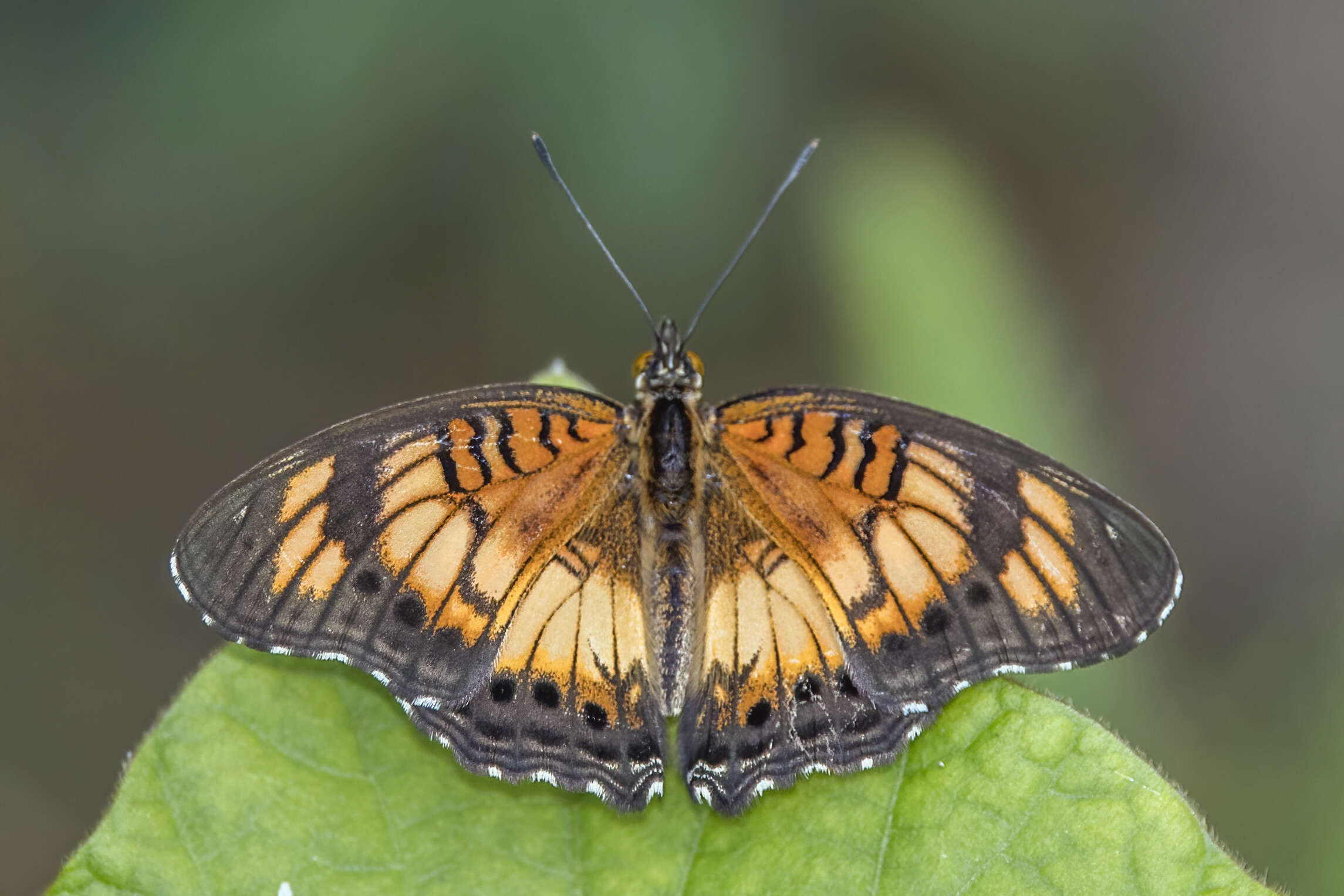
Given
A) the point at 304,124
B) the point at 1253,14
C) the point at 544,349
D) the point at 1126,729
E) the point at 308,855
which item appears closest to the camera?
the point at 308,855

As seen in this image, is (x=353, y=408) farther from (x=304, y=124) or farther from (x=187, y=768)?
(x=187, y=768)

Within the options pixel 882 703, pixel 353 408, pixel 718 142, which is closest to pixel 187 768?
pixel 882 703

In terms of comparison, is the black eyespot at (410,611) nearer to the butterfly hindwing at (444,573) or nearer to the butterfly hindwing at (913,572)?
the butterfly hindwing at (444,573)

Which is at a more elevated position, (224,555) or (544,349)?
(544,349)

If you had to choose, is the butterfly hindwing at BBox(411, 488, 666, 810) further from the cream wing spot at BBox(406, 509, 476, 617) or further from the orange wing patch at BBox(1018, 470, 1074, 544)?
the orange wing patch at BBox(1018, 470, 1074, 544)

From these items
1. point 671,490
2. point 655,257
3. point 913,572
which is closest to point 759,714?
point 913,572

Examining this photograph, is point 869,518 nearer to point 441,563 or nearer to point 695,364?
point 695,364
